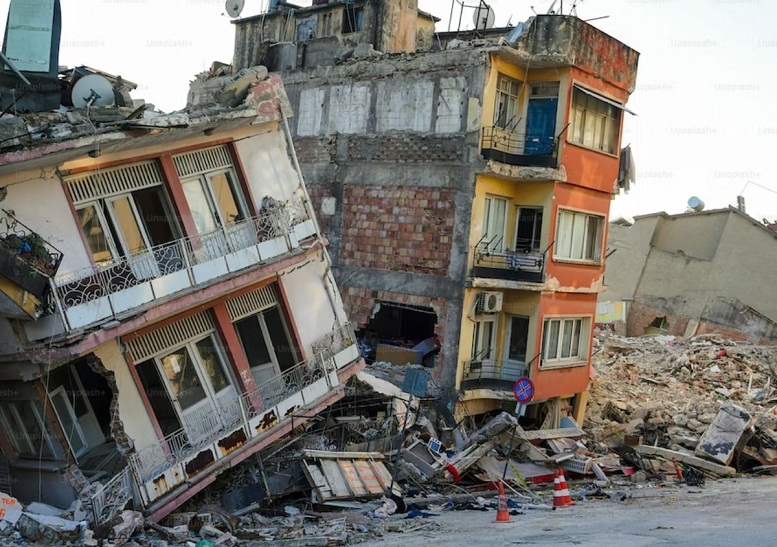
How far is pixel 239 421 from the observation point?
18.1 meters

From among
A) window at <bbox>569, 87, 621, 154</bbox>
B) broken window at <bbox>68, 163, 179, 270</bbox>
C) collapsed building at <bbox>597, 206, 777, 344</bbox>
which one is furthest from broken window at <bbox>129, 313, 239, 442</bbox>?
collapsed building at <bbox>597, 206, 777, 344</bbox>

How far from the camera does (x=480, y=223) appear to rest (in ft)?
81.6

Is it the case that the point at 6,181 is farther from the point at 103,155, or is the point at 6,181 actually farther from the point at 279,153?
the point at 279,153

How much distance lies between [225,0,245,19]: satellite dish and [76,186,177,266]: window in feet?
44.1

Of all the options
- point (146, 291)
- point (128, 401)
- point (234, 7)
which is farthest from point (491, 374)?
point (234, 7)

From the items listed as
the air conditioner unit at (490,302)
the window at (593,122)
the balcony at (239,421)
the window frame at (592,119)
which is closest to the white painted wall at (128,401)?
the balcony at (239,421)

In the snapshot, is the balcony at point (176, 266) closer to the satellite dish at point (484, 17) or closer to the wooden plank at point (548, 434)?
the wooden plank at point (548, 434)

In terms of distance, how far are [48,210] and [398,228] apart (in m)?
11.5

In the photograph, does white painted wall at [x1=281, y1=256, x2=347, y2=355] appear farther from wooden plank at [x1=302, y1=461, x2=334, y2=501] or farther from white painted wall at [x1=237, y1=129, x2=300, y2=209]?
wooden plank at [x1=302, y1=461, x2=334, y2=501]

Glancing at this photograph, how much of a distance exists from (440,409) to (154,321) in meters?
9.80

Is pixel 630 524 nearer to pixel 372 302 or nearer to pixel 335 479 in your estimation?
pixel 335 479

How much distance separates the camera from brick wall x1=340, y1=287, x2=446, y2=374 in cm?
2489

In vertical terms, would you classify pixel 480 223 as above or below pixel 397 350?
above

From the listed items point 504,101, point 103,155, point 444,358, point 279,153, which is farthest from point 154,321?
point 504,101
